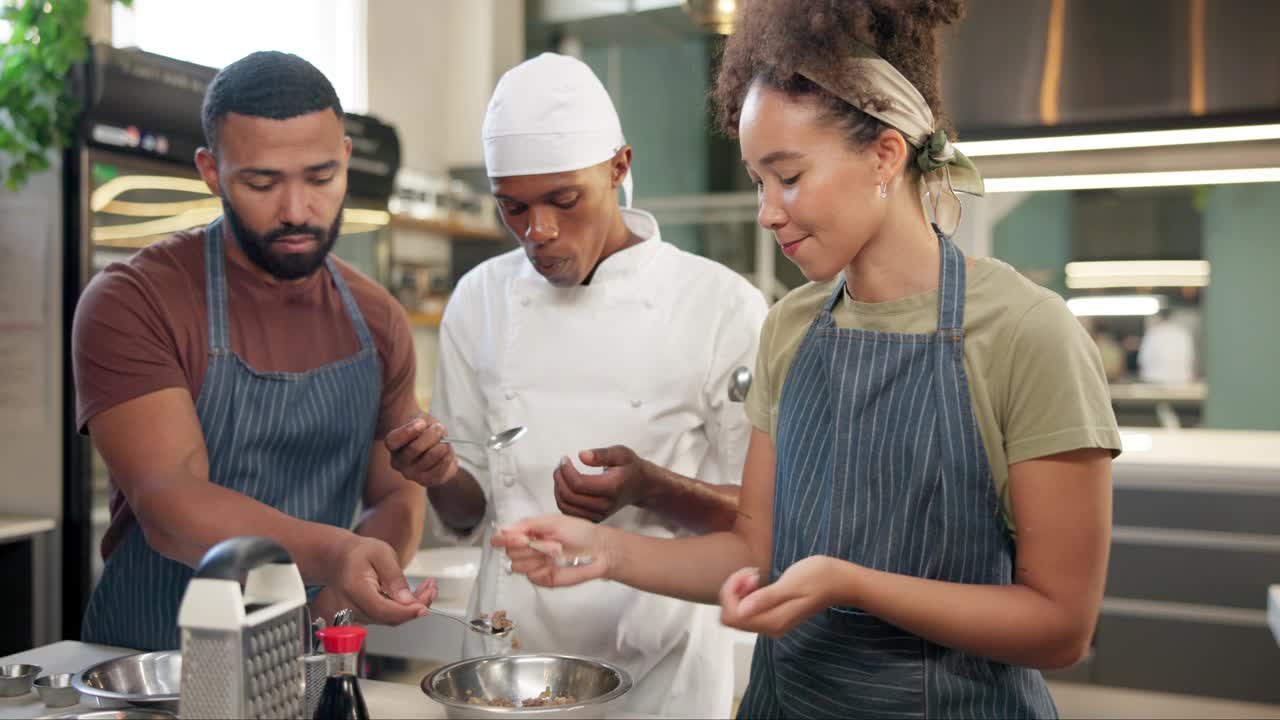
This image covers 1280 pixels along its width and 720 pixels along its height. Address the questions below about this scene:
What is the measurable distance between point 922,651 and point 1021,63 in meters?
2.85

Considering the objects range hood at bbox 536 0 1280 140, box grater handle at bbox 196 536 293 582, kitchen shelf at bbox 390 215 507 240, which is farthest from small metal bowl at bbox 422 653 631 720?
kitchen shelf at bbox 390 215 507 240

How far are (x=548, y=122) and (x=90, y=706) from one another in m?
0.98

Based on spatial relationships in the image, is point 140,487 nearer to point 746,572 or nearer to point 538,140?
point 538,140

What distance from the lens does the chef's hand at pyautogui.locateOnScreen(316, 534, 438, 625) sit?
1308mm

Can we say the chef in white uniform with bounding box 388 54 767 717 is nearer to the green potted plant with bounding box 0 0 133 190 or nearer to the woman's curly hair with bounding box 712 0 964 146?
the woman's curly hair with bounding box 712 0 964 146

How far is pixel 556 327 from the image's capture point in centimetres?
172

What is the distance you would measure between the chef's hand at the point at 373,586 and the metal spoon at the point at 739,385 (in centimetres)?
59

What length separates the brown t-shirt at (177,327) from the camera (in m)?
1.49

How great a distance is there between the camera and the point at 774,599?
106cm

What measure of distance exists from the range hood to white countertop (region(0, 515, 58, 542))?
2966 millimetres

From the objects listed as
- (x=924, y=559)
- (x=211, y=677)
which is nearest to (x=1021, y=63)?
(x=924, y=559)

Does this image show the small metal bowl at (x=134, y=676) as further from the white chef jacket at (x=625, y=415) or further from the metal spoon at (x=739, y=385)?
the metal spoon at (x=739, y=385)

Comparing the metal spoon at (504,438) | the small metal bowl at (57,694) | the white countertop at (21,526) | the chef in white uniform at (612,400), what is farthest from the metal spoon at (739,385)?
the white countertop at (21,526)

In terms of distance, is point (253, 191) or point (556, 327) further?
point (556, 327)
